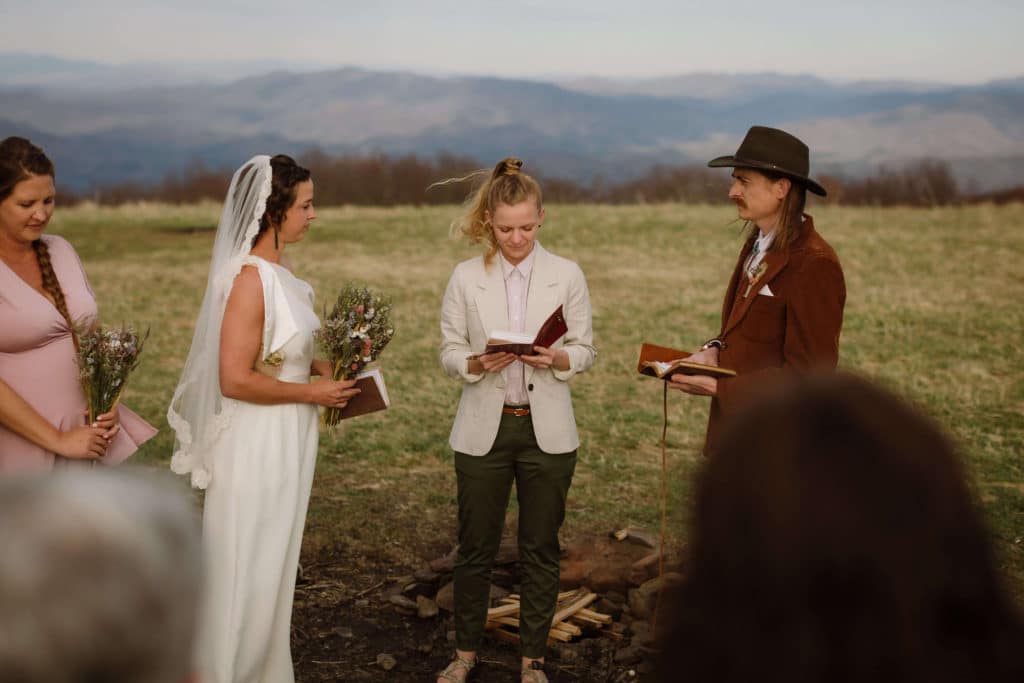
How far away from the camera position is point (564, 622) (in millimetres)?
6145

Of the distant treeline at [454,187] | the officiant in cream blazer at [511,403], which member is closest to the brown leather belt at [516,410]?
the officiant in cream blazer at [511,403]

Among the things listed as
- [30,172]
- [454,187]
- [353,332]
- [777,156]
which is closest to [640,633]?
[353,332]

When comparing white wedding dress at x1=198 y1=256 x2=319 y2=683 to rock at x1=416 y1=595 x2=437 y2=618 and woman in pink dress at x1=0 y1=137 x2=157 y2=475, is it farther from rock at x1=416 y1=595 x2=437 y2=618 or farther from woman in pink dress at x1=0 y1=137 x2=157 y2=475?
rock at x1=416 y1=595 x2=437 y2=618

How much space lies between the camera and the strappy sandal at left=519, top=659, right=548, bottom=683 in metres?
5.44

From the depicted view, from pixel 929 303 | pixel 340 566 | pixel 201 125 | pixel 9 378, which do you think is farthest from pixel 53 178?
pixel 201 125

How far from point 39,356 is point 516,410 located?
228 centimetres

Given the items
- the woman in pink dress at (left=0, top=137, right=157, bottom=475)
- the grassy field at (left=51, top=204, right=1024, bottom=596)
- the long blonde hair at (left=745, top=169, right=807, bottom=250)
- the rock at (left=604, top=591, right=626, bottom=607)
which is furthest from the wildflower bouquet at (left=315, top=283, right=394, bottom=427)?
the grassy field at (left=51, top=204, right=1024, bottom=596)

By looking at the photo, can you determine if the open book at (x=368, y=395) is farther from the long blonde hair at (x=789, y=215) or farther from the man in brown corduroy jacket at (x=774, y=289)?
the long blonde hair at (x=789, y=215)

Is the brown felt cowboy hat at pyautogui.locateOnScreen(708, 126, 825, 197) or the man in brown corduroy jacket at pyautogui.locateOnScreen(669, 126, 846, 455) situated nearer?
the man in brown corduroy jacket at pyautogui.locateOnScreen(669, 126, 846, 455)

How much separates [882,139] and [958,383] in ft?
633

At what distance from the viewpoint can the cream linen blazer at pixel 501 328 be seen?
5.28 metres

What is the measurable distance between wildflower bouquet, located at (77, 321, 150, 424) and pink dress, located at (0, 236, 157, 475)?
90 millimetres

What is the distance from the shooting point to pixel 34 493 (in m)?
1.41

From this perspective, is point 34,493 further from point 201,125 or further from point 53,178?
point 201,125
